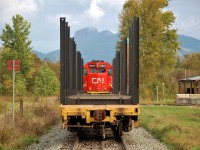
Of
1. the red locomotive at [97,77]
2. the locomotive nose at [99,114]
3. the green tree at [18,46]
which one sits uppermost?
the green tree at [18,46]

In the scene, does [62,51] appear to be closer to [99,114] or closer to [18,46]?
[99,114]

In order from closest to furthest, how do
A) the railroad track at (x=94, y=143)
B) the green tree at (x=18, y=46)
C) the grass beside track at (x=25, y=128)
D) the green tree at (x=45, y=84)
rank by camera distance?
1. the railroad track at (x=94, y=143)
2. the grass beside track at (x=25, y=128)
3. the green tree at (x=18, y=46)
4. the green tree at (x=45, y=84)

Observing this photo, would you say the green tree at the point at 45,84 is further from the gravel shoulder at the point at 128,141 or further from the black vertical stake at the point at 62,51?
the black vertical stake at the point at 62,51

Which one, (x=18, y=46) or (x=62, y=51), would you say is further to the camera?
(x=18, y=46)

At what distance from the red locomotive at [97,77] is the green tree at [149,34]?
85.7ft

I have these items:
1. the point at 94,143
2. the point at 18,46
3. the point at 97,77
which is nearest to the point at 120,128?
the point at 94,143

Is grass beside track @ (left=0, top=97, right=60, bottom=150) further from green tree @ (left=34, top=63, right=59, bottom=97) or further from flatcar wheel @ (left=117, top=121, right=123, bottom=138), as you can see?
green tree @ (left=34, top=63, right=59, bottom=97)

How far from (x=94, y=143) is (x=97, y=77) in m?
9.68

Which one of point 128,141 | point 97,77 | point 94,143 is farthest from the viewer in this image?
point 97,77

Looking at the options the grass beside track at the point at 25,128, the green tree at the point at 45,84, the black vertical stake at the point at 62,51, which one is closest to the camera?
the black vertical stake at the point at 62,51

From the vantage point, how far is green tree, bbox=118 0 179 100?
5009cm

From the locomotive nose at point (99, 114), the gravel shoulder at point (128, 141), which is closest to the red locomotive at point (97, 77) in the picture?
the gravel shoulder at point (128, 141)

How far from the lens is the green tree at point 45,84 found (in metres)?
55.9

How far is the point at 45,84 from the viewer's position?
186 ft
